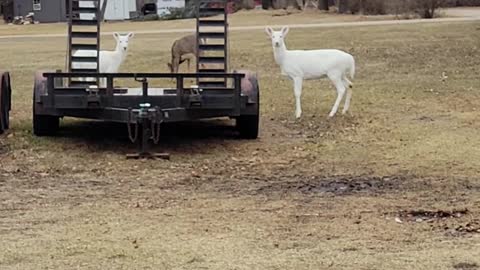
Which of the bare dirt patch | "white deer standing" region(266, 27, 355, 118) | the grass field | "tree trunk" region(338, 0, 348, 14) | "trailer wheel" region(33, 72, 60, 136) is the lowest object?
the grass field

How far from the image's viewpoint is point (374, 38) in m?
31.4

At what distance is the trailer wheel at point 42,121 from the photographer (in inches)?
468

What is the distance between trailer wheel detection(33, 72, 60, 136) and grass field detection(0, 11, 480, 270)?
166 mm

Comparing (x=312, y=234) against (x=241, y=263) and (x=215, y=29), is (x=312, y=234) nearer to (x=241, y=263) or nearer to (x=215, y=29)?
(x=241, y=263)

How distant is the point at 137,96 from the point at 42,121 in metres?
1.49

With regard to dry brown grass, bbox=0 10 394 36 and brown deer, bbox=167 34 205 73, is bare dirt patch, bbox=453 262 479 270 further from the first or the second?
dry brown grass, bbox=0 10 394 36

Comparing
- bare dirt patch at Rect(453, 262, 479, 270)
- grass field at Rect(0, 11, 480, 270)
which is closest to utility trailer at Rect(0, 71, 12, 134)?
grass field at Rect(0, 11, 480, 270)

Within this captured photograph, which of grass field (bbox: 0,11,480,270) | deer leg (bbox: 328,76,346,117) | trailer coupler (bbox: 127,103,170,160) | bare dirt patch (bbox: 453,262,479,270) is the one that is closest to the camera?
bare dirt patch (bbox: 453,262,479,270)

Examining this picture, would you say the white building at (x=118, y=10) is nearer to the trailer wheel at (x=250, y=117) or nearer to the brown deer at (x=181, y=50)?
the brown deer at (x=181, y=50)

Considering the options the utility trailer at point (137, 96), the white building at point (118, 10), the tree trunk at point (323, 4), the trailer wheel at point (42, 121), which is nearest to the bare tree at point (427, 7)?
the tree trunk at point (323, 4)

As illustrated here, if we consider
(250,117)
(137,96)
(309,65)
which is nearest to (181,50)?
(309,65)

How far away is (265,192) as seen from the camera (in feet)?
29.6

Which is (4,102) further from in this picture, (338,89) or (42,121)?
(338,89)

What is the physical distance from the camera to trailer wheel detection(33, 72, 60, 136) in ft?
39.0
